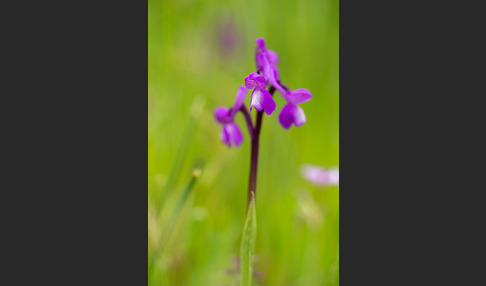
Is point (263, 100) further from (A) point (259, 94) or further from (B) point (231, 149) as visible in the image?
(B) point (231, 149)

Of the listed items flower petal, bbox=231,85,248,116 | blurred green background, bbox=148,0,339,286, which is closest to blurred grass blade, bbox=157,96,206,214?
blurred green background, bbox=148,0,339,286

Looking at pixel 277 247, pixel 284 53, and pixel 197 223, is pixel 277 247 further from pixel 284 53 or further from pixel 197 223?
pixel 284 53

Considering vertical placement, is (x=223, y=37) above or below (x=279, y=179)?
above

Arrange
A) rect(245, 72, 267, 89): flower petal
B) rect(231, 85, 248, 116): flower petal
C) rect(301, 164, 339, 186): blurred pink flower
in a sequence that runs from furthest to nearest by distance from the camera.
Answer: rect(301, 164, 339, 186): blurred pink flower → rect(231, 85, 248, 116): flower petal → rect(245, 72, 267, 89): flower petal

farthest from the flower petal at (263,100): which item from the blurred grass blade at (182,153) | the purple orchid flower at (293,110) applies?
the blurred grass blade at (182,153)

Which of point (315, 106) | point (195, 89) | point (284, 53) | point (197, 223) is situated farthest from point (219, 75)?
point (197, 223)

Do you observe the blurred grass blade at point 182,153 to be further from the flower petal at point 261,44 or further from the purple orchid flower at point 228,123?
the flower petal at point 261,44

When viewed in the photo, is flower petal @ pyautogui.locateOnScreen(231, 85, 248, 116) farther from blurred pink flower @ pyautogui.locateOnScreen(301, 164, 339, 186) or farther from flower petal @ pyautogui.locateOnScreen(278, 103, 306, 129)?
blurred pink flower @ pyautogui.locateOnScreen(301, 164, 339, 186)
